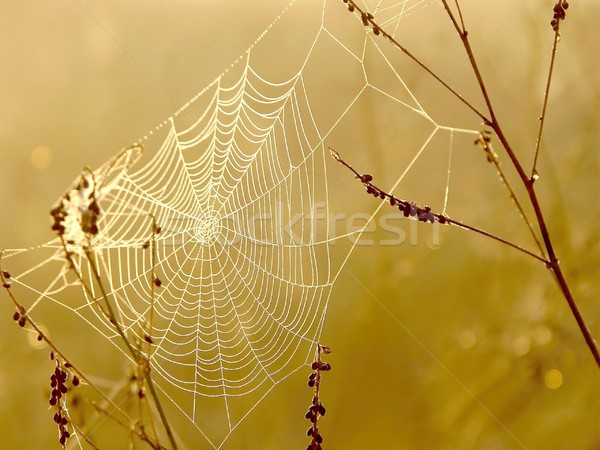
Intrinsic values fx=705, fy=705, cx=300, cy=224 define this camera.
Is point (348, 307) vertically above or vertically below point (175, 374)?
above

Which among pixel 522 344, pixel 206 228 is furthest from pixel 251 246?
pixel 522 344

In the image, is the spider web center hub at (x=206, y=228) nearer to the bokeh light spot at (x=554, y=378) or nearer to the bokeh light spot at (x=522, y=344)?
the bokeh light spot at (x=522, y=344)

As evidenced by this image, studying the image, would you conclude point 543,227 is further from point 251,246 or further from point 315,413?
point 251,246

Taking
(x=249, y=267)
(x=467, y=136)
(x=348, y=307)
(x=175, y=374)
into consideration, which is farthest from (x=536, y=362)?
(x=249, y=267)

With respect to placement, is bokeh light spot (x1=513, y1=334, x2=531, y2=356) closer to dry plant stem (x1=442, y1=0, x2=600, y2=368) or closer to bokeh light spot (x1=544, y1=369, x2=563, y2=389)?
bokeh light spot (x1=544, y1=369, x2=563, y2=389)

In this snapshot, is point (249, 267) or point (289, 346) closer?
point (289, 346)

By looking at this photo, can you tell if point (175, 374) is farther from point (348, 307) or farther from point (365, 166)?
point (365, 166)

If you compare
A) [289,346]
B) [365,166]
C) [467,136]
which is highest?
[467,136]

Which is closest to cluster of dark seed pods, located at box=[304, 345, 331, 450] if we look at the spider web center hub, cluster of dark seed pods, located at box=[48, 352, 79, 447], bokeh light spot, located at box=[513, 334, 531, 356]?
cluster of dark seed pods, located at box=[48, 352, 79, 447]

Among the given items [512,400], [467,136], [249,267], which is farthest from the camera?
[249,267]
